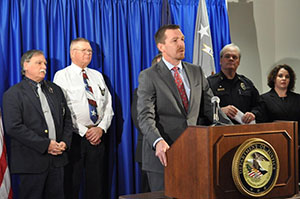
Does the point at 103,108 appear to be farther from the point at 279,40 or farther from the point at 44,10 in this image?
the point at 279,40

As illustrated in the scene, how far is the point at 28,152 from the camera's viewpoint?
3711mm

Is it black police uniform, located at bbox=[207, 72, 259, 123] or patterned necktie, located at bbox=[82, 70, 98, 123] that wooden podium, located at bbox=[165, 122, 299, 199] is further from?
patterned necktie, located at bbox=[82, 70, 98, 123]

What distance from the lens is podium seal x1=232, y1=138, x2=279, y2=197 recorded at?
172 cm

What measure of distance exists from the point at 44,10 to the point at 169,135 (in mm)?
2497

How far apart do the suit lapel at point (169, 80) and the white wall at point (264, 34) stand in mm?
3289

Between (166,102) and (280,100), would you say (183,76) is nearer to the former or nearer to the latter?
(166,102)

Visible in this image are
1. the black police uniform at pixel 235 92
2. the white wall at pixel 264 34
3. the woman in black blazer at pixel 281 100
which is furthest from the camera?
the white wall at pixel 264 34

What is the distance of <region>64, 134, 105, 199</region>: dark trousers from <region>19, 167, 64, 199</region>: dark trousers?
0.49 m

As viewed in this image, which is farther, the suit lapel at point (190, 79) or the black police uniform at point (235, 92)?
the black police uniform at point (235, 92)

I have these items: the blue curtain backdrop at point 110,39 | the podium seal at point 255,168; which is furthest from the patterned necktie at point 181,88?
the blue curtain backdrop at point 110,39

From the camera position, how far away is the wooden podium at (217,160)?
5.61ft

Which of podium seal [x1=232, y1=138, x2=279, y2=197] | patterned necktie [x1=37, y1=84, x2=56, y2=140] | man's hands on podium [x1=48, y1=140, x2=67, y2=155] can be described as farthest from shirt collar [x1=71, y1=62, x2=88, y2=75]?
podium seal [x1=232, y1=138, x2=279, y2=197]

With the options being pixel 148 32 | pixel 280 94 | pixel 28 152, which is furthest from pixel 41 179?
pixel 280 94

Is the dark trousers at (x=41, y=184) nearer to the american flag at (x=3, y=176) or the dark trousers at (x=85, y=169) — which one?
the american flag at (x=3, y=176)
